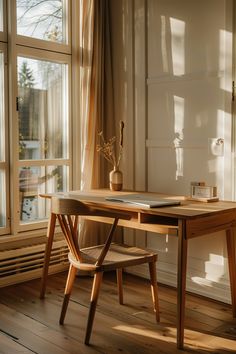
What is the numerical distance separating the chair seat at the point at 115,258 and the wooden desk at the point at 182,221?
15cm

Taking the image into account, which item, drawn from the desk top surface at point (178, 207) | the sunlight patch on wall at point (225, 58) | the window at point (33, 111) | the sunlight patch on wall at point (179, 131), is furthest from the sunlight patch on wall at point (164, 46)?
the desk top surface at point (178, 207)

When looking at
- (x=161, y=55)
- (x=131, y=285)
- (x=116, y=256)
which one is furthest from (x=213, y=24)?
(x=131, y=285)

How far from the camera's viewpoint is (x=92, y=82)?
358cm

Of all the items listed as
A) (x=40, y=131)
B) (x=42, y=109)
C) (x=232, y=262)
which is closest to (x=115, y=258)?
(x=232, y=262)

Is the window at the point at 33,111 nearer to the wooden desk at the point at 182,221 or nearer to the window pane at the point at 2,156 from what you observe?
the window pane at the point at 2,156

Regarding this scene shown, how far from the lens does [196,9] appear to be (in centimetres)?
311

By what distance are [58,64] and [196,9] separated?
116cm

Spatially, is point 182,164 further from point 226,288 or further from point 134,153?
point 226,288

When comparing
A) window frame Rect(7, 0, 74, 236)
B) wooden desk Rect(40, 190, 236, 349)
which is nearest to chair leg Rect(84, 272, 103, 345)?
wooden desk Rect(40, 190, 236, 349)

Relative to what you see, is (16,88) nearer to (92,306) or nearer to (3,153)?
(3,153)

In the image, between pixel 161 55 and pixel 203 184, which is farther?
pixel 161 55

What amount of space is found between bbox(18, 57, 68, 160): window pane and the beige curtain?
0.60 ft

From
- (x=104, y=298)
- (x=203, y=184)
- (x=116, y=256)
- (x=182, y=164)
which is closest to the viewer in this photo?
(x=116, y=256)

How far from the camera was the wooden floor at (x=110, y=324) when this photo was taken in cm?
235
